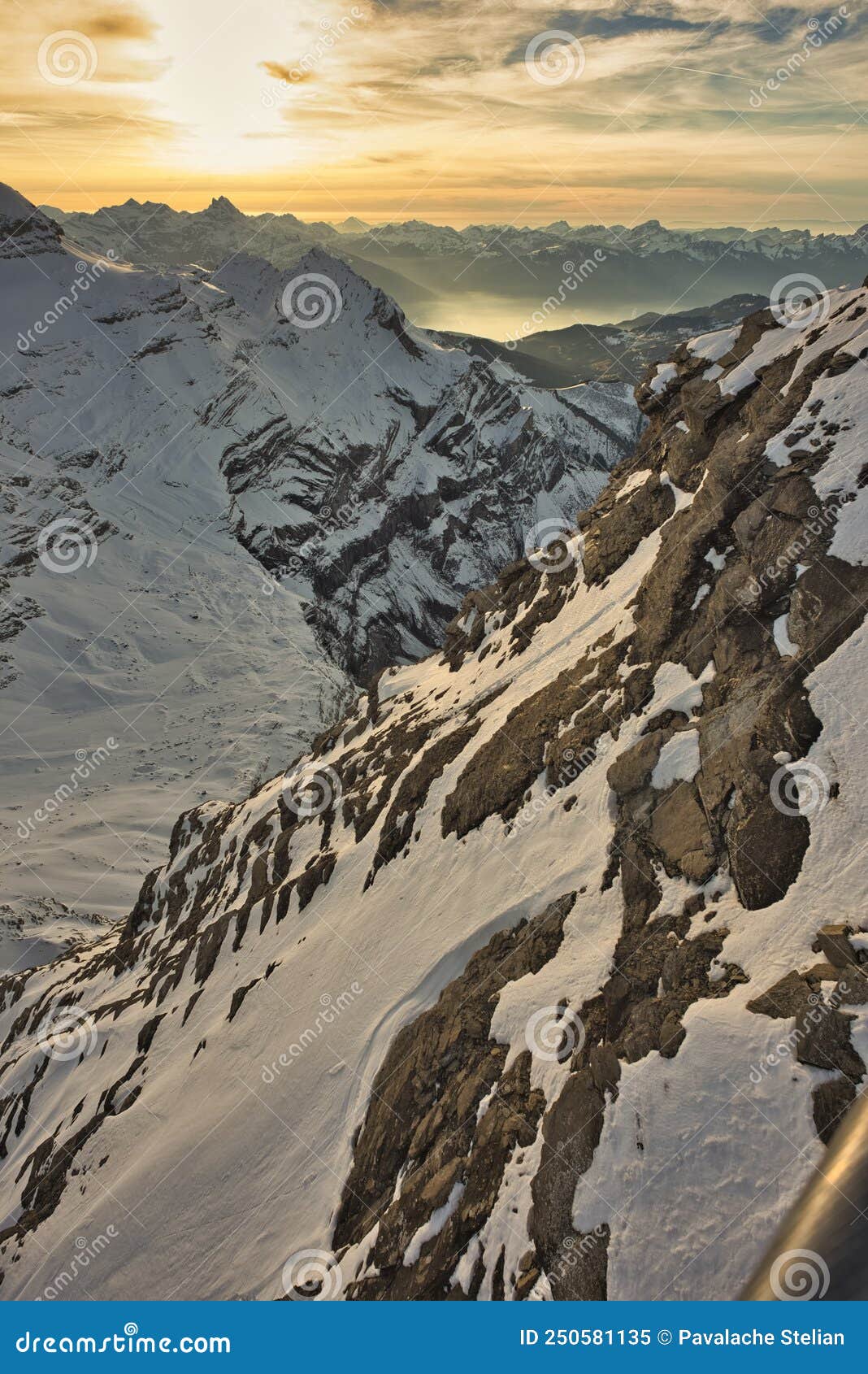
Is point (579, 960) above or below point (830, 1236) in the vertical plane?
above

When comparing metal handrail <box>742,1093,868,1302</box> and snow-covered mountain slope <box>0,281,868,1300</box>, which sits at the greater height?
snow-covered mountain slope <box>0,281,868,1300</box>

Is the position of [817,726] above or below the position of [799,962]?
above

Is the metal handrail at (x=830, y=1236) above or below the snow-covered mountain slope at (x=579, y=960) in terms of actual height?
below

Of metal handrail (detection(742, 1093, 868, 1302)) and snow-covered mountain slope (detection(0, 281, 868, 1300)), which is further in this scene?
snow-covered mountain slope (detection(0, 281, 868, 1300))

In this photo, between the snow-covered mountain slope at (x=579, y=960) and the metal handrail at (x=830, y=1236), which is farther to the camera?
the snow-covered mountain slope at (x=579, y=960)

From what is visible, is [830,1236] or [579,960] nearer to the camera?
[830,1236]

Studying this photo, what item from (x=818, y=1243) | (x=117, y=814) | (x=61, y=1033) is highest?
(x=117, y=814)

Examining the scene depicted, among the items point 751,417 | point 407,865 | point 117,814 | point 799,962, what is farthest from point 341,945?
point 117,814

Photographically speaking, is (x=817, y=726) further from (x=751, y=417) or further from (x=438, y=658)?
(x=438, y=658)
